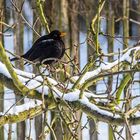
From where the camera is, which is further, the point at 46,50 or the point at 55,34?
the point at 55,34

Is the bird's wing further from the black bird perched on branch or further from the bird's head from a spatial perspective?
the bird's head

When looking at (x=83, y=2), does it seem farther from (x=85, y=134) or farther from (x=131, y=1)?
(x=85, y=134)

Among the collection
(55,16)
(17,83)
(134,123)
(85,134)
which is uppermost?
(55,16)

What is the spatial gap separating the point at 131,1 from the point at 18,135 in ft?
7.20

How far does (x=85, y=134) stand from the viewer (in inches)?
237

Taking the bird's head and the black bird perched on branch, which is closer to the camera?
the black bird perched on branch

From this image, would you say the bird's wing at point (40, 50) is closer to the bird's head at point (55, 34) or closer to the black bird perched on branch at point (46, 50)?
the black bird perched on branch at point (46, 50)

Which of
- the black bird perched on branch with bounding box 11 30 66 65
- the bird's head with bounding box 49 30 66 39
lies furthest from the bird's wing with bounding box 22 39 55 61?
the bird's head with bounding box 49 30 66 39

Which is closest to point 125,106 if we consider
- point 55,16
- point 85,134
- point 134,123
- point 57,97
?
point 134,123

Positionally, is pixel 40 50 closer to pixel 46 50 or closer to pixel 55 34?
pixel 46 50

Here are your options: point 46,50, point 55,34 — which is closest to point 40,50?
point 46,50

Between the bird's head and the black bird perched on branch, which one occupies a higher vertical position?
the bird's head

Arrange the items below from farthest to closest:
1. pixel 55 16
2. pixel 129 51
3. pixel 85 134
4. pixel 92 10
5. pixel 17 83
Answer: pixel 85 134 → pixel 92 10 → pixel 55 16 → pixel 129 51 → pixel 17 83

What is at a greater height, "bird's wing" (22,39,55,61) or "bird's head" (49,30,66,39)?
"bird's head" (49,30,66,39)
